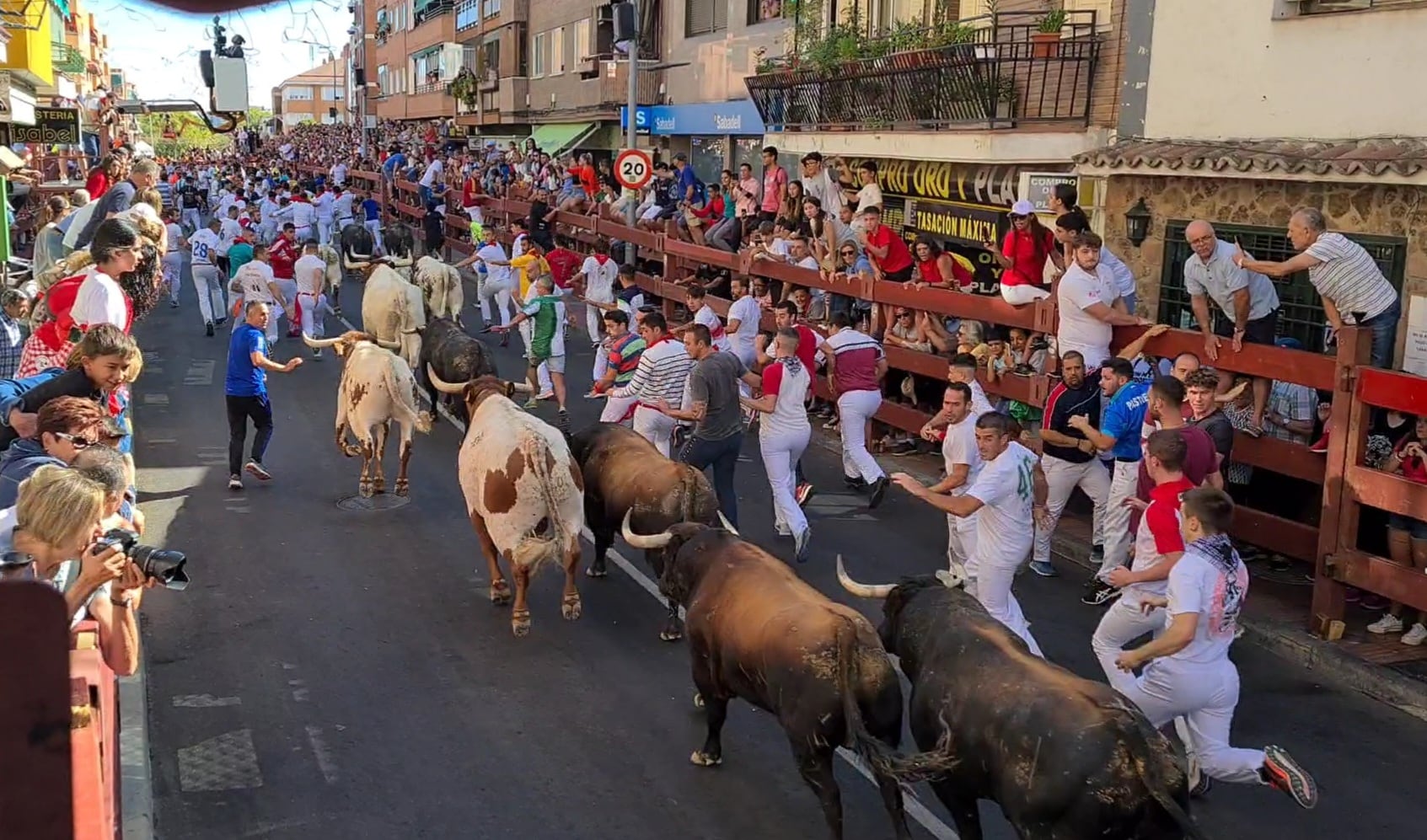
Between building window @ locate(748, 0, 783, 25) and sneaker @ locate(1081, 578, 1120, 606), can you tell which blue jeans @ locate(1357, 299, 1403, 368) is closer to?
sneaker @ locate(1081, 578, 1120, 606)

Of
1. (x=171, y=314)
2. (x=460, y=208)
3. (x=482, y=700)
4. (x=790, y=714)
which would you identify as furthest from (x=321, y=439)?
(x=460, y=208)

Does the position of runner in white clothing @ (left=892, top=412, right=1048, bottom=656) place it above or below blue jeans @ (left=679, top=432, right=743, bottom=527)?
above

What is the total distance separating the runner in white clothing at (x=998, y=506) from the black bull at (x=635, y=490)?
4.85 ft

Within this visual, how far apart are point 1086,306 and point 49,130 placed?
64.9 ft

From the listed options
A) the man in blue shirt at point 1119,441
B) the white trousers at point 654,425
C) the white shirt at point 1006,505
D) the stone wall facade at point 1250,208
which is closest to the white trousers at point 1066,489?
the man in blue shirt at point 1119,441

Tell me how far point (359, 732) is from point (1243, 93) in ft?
34.2

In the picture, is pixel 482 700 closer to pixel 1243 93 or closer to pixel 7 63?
pixel 1243 93

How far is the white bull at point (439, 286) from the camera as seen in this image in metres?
17.0

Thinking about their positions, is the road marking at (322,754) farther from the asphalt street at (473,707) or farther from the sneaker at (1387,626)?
the sneaker at (1387,626)

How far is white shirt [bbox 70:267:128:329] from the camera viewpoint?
8.66 meters

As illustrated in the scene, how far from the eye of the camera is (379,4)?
61.6 meters

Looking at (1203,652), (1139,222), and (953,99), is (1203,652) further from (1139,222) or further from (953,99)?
(953,99)

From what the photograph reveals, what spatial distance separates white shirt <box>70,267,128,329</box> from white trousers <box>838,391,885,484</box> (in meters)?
6.17

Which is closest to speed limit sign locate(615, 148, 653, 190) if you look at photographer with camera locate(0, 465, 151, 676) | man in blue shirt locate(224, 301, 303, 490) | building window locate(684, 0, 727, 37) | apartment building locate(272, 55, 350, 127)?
building window locate(684, 0, 727, 37)
